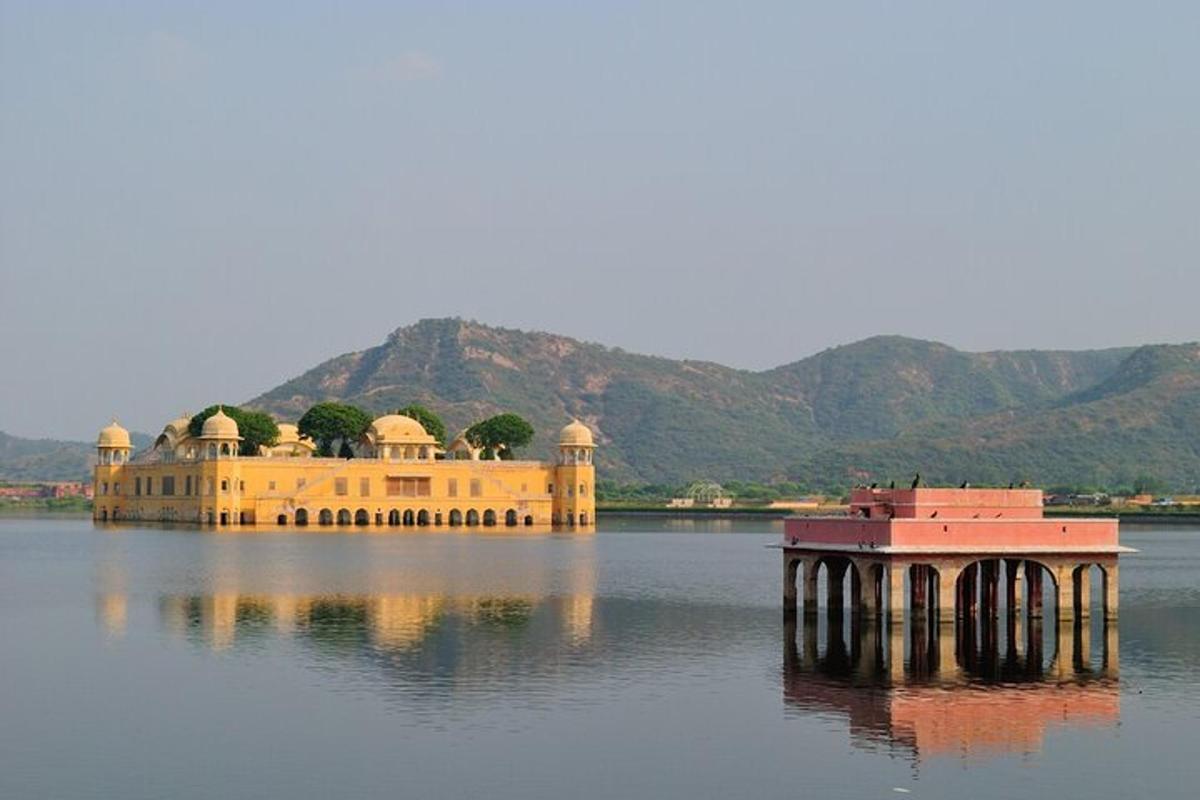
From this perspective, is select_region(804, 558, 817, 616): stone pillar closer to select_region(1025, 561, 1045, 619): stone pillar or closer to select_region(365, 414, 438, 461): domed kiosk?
select_region(1025, 561, 1045, 619): stone pillar

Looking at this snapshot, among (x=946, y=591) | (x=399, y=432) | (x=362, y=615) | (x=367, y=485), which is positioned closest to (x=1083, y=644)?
(x=946, y=591)

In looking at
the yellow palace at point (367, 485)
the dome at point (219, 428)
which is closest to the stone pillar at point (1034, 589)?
the yellow palace at point (367, 485)

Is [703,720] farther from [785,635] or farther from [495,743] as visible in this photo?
[785,635]

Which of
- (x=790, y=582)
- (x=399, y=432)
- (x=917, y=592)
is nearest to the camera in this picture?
(x=917, y=592)

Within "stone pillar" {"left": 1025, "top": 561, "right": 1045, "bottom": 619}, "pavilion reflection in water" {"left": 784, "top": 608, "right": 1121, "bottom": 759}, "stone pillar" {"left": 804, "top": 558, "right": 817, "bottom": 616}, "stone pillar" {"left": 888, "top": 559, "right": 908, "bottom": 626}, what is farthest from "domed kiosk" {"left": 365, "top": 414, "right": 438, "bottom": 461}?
"stone pillar" {"left": 888, "top": 559, "right": 908, "bottom": 626}

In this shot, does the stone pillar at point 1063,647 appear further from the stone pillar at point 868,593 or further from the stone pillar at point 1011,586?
the stone pillar at point 868,593

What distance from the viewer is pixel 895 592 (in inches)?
1768

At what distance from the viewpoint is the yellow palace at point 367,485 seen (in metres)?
141

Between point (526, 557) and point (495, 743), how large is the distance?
197ft

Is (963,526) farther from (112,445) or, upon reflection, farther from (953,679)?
(112,445)

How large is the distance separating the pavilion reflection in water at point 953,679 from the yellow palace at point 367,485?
9617 cm

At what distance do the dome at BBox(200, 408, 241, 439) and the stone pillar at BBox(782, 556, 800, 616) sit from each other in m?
96.7

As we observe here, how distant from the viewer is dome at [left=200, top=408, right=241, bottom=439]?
142m

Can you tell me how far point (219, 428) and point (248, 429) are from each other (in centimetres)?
1125
